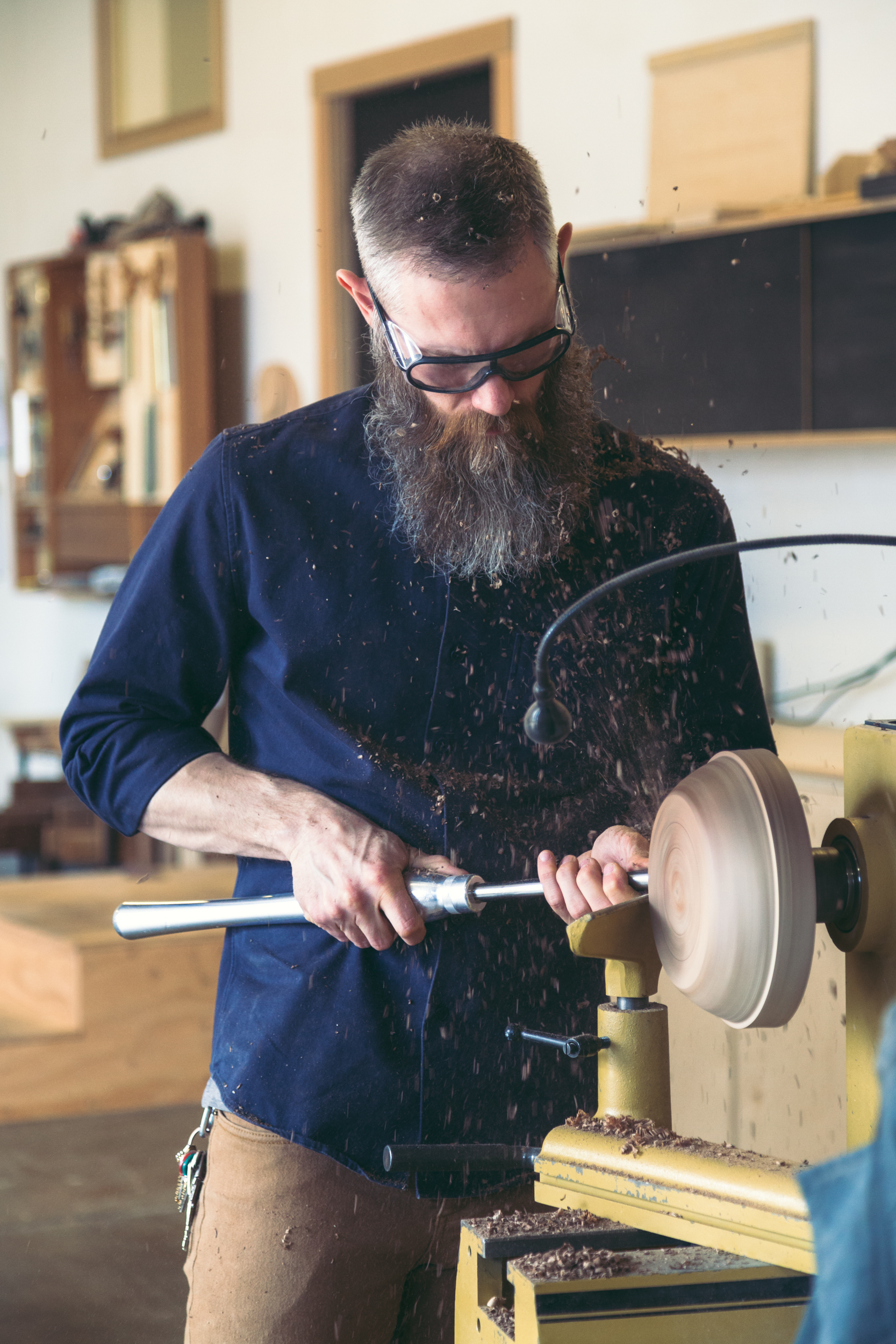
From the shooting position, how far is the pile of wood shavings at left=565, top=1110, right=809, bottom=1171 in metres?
0.90

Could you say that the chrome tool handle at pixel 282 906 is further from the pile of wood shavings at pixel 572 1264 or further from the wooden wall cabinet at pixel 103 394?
the wooden wall cabinet at pixel 103 394

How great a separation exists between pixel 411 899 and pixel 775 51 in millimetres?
2454

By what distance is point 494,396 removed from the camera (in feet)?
4.13

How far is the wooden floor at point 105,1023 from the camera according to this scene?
3471 millimetres

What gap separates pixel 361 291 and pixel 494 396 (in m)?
0.18

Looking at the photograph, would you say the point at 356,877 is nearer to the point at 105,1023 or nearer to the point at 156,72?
the point at 105,1023

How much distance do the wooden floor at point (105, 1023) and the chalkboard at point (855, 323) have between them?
1.83 metres

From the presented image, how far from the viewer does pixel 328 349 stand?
14.8 ft

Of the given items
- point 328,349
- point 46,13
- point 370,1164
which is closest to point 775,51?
point 328,349

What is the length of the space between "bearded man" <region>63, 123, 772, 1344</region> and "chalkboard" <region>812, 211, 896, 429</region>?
1.49 metres

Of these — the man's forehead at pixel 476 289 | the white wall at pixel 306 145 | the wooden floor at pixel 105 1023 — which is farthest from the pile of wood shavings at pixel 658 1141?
the wooden floor at pixel 105 1023

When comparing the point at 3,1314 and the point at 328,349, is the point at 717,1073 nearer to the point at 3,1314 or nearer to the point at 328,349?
the point at 3,1314

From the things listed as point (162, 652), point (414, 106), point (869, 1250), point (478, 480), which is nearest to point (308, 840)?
point (162, 652)

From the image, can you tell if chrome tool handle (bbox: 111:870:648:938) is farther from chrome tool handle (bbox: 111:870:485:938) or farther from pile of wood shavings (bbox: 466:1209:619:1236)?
pile of wood shavings (bbox: 466:1209:619:1236)
